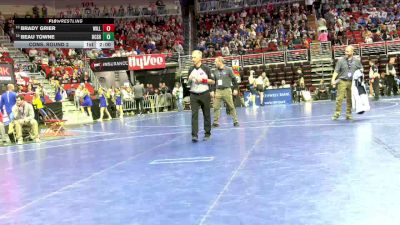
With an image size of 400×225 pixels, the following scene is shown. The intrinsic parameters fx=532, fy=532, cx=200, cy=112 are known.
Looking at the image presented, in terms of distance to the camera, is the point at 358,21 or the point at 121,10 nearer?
the point at 358,21

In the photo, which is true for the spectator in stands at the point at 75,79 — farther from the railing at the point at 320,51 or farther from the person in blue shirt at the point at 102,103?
the railing at the point at 320,51

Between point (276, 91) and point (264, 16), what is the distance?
40.6ft

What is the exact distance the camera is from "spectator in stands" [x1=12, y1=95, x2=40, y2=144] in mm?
14758

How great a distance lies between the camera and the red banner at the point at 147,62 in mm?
32344

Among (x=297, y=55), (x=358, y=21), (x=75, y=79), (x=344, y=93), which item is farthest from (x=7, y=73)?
(x=358, y=21)

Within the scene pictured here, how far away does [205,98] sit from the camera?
10.7 meters

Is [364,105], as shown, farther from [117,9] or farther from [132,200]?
[117,9]

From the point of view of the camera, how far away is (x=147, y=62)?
3297 cm

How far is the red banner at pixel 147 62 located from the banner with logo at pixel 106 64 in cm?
64

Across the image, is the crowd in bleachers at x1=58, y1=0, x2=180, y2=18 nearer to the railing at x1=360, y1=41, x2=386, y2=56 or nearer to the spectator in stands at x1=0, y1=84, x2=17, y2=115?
the railing at x1=360, y1=41, x2=386, y2=56

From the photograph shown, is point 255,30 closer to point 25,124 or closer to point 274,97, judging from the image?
point 274,97
